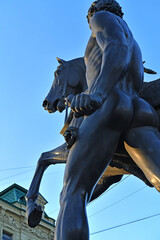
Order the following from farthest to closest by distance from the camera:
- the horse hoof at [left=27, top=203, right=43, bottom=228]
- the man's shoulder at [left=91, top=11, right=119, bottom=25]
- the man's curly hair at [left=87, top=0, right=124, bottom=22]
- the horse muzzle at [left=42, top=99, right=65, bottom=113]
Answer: the horse muzzle at [left=42, top=99, right=65, bottom=113] < the man's curly hair at [left=87, top=0, right=124, bottom=22] < the horse hoof at [left=27, top=203, right=43, bottom=228] < the man's shoulder at [left=91, top=11, right=119, bottom=25]

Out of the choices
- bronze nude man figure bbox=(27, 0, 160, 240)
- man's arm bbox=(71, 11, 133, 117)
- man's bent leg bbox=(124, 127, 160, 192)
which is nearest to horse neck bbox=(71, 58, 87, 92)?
man's arm bbox=(71, 11, 133, 117)

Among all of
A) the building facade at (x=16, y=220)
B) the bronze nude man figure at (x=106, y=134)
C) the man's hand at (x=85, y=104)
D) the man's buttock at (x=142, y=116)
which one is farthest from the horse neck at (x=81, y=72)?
the building facade at (x=16, y=220)

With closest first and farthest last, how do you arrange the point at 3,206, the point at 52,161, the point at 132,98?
the point at 132,98 → the point at 52,161 → the point at 3,206

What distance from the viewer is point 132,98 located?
13.0 feet

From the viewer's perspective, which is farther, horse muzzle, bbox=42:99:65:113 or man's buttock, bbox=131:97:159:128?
horse muzzle, bbox=42:99:65:113

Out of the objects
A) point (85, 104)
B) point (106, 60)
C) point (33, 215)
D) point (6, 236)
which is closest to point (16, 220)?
point (6, 236)

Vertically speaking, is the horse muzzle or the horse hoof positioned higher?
the horse muzzle

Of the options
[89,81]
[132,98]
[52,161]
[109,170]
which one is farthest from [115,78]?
[52,161]

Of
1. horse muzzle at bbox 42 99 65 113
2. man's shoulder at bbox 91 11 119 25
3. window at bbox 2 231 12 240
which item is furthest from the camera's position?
window at bbox 2 231 12 240

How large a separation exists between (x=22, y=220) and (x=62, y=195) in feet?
80.3

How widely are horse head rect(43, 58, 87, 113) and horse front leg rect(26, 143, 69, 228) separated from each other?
1.75 ft

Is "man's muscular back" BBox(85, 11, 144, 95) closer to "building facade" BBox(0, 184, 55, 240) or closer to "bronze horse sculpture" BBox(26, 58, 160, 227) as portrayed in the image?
"bronze horse sculpture" BBox(26, 58, 160, 227)

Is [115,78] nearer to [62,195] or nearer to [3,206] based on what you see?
[62,195]

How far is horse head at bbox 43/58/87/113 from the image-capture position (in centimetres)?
532
